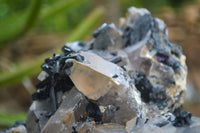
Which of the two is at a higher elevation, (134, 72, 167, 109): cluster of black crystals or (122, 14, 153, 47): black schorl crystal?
(122, 14, 153, 47): black schorl crystal

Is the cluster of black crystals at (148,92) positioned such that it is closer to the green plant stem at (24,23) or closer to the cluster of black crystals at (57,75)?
the cluster of black crystals at (57,75)

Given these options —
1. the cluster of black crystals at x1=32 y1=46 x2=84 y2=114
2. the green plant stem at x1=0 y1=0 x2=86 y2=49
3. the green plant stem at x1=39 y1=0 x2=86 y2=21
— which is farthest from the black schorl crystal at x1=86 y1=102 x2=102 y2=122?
the green plant stem at x1=39 y1=0 x2=86 y2=21

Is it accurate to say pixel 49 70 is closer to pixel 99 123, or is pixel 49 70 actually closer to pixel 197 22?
pixel 99 123

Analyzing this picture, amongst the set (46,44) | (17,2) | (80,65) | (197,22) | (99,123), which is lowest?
(99,123)

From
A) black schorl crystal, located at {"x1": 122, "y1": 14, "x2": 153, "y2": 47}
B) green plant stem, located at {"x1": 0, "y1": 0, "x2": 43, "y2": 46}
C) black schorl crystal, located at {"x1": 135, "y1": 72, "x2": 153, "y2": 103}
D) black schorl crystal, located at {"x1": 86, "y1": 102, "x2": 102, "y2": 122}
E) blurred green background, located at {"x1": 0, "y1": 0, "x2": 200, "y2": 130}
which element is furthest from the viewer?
blurred green background, located at {"x1": 0, "y1": 0, "x2": 200, "y2": 130}

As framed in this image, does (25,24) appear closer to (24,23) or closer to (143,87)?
(24,23)

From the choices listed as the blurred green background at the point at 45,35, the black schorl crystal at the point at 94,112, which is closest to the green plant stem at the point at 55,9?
the blurred green background at the point at 45,35

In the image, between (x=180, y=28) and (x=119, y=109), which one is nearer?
(x=119, y=109)

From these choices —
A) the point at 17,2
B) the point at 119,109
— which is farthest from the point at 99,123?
the point at 17,2

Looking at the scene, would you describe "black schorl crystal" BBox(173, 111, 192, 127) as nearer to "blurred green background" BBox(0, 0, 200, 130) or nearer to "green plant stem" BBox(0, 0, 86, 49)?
"blurred green background" BBox(0, 0, 200, 130)
